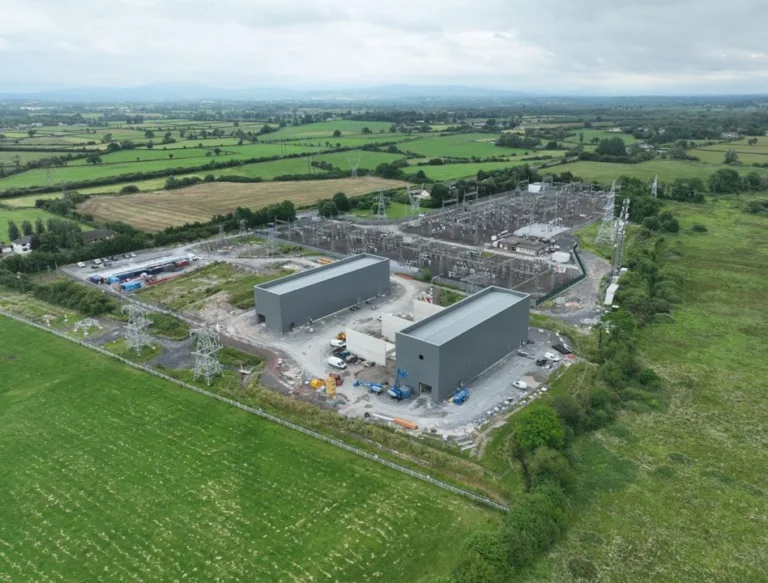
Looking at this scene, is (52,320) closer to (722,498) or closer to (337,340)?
(337,340)

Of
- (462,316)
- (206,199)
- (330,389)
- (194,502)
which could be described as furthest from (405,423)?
(206,199)

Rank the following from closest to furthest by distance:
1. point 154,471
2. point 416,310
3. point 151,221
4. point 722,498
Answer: point 722,498
point 154,471
point 416,310
point 151,221

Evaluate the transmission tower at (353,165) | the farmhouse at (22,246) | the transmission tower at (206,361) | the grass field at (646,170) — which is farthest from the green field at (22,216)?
the grass field at (646,170)

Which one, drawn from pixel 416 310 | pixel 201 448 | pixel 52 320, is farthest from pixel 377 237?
pixel 201 448

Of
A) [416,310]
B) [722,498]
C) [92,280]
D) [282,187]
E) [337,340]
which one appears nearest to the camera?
[722,498]

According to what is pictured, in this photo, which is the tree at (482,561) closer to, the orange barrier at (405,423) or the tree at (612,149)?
the orange barrier at (405,423)

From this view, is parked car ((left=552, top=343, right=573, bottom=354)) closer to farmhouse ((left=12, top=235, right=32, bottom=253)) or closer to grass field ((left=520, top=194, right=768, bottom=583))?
grass field ((left=520, top=194, right=768, bottom=583))

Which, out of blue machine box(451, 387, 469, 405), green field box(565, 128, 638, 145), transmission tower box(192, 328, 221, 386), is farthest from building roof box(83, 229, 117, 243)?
green field box(565, 128, 638, 145)
